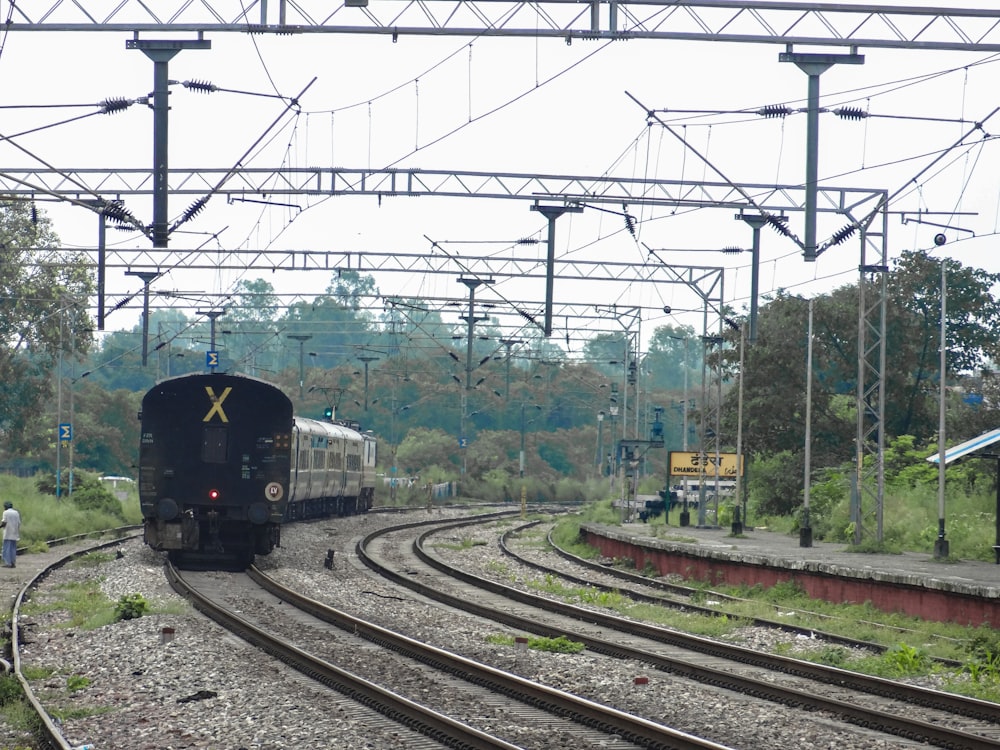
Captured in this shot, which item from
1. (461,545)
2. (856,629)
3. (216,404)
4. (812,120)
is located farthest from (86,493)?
(856,629)

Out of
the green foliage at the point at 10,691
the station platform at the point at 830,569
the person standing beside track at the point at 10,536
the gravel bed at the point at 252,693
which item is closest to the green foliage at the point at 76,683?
the gravel bed at the point at 252,693

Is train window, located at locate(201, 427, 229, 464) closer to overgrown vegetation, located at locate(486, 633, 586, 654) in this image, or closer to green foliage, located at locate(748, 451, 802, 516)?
overgrown vegetation, located at locate(486, 633, 586, 654)

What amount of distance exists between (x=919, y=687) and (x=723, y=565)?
473 inches

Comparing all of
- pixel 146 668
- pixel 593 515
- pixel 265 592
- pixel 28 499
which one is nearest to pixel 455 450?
pixel 593 515

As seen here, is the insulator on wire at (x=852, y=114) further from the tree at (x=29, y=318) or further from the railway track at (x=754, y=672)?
the tree at (x=29, y=318)

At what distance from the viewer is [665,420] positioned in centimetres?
10012

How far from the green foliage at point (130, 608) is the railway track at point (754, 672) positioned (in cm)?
488

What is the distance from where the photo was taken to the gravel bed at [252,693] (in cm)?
1019

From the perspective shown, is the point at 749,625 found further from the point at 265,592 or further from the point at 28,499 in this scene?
the point at 28,499

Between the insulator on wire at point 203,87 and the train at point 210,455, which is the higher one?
the insulator on wire at point 203,87

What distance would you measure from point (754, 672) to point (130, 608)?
8.29m

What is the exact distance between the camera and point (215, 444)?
78.7 ft

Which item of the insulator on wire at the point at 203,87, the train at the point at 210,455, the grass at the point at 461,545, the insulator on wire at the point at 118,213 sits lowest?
the grass at the point at 461,545

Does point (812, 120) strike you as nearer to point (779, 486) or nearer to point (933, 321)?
point (779, 486)
